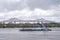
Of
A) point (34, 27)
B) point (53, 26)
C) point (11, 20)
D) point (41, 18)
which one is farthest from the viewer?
point (34, 27)

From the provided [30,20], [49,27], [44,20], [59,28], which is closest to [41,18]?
[44,20]

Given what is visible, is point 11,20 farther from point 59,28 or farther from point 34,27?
point 59,28

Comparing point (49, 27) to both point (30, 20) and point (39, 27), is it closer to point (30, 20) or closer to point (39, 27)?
point (39, 27)

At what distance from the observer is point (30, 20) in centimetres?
885

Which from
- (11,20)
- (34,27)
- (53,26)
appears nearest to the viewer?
(11,20)

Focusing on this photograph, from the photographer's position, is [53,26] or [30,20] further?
[53,26]

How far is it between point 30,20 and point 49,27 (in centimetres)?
182

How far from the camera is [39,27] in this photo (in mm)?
10242

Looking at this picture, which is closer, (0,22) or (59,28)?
(0,22)

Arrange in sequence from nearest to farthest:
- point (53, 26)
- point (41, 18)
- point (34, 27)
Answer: point (41, 18)
point (53, 26)
point (34, 27)

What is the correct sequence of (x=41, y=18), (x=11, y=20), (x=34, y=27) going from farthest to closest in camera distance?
(x=34, y=27), (x=11, y=20), (x=41, y=18)

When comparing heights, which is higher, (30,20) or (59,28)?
(30,20)

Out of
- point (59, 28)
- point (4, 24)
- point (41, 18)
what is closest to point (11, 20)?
point (4, 24)

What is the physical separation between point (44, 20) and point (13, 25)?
2770 millimetres
